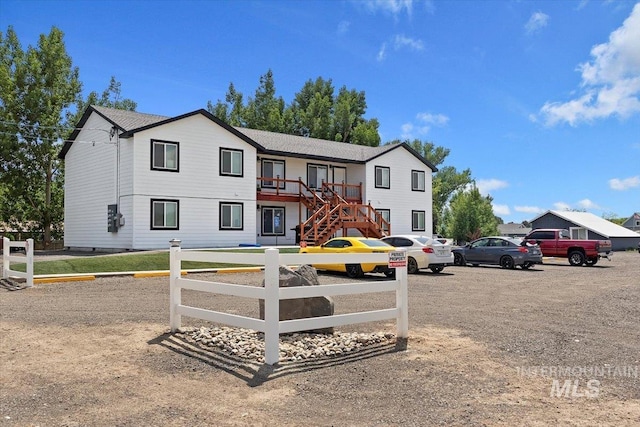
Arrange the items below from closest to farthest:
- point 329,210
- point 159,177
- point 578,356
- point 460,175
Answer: point 578,356, point 159,177, point 329,210, point 460,175

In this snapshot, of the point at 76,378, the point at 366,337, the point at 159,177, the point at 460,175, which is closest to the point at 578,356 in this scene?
the point at 366,337

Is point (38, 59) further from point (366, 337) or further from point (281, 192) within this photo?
point (366, 337)

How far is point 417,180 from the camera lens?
130 feet

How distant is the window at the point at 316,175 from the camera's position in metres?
35.4

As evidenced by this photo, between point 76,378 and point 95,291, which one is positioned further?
point 95,291

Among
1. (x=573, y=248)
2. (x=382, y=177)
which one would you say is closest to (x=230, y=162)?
(x=382, y=177)

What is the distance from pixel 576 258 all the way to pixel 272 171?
17936 mm

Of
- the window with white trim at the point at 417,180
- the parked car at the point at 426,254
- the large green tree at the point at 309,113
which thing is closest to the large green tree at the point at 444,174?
the large green tree at the point at 309,113

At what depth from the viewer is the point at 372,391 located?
5703mm

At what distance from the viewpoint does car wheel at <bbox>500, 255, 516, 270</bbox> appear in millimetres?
24067

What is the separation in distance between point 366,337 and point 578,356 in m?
2.89

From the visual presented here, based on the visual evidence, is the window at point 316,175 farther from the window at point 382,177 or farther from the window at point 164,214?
the window at point 164,214

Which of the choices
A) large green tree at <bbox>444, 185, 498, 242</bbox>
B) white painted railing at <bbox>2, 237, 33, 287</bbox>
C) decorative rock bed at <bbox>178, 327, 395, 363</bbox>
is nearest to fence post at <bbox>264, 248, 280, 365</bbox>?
decorative rock bed at <bbox>178, 327, 395, 363</bbox>

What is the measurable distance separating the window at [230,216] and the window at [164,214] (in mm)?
2659
